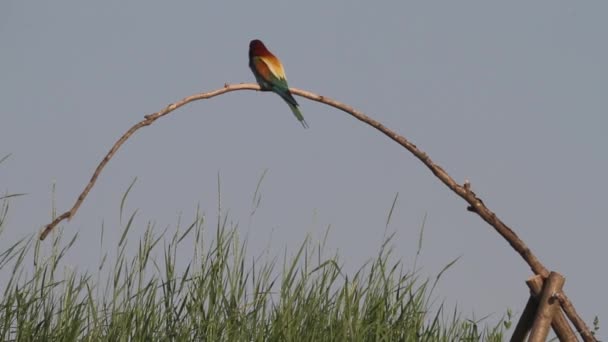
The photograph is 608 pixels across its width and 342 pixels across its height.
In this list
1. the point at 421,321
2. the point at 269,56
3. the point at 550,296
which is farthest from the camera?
the point at 269,56

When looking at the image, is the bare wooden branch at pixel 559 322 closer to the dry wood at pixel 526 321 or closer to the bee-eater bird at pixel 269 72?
the dry wood at pixel 526 321

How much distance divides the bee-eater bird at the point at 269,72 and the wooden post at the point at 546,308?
2.33 meters

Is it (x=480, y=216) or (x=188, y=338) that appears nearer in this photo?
(x=480, y=216)

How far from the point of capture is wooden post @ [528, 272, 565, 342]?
515cm

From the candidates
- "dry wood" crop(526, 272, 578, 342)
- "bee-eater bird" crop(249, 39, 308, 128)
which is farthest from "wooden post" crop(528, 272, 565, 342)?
"bee-eater bird" crop(249, 39, 308, 128)

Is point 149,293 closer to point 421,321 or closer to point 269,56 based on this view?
point 421,321

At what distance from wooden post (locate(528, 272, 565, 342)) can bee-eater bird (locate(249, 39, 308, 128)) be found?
2.33 m

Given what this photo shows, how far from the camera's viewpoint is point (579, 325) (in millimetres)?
5281

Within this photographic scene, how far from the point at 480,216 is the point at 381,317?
3.83ft

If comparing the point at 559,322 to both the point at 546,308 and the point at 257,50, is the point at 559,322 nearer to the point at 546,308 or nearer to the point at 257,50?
the point at 546,308

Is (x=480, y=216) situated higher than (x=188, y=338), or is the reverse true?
(x=480, y=216)

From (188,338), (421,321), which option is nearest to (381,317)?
(421,321)

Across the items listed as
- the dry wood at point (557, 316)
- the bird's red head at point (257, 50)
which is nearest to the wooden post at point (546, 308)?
the dry wood at point (557, 316)

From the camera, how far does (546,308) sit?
204 inches
